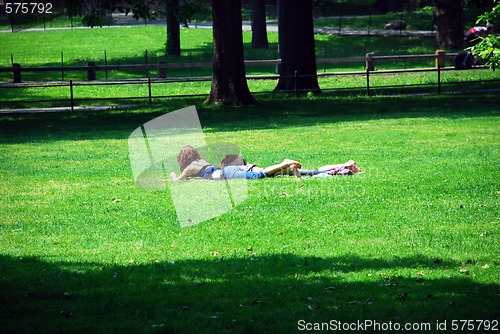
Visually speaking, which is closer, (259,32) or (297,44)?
(297,44)

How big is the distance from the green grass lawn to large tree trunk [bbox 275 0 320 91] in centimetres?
1001

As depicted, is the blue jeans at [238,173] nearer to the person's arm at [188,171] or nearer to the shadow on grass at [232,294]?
the person's arm at [188,171]

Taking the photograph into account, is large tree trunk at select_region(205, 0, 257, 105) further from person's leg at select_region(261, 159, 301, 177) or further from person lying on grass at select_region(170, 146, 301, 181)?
person lying on grass at select_region(170, 146, 301, 181)

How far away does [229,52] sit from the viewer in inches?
964

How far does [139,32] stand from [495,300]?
4919cm

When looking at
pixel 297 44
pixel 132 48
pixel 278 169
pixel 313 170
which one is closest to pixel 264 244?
pixel 278 169

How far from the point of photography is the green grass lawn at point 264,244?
7012mm

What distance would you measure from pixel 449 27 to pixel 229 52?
21.1 metres

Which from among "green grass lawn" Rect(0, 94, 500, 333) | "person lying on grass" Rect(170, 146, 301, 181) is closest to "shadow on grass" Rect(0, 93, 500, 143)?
"green grass lawn" Rect(0, 94, 500, 333)

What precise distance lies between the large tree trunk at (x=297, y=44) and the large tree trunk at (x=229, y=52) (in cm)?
289

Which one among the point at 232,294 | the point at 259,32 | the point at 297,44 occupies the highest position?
the point at 297,44

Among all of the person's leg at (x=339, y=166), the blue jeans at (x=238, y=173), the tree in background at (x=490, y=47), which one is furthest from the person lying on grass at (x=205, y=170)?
the tree in background at (x=490, y=47)

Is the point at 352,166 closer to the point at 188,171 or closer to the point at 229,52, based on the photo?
the point at 188,171

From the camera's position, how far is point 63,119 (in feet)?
76.9
